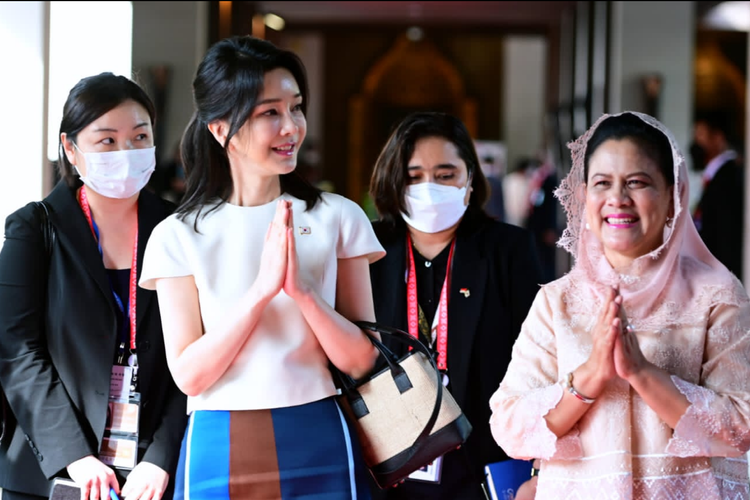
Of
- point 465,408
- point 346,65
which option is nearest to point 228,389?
point 465,408

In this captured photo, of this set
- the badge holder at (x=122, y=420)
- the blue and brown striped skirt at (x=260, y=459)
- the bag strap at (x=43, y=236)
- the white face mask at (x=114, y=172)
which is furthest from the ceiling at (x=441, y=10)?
the blue and brown striped skirt at (x=260, y=459)

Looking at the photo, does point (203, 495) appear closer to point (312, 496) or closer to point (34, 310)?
point (312, 496)

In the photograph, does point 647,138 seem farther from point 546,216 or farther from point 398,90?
point 398,90

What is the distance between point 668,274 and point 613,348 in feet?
0.88

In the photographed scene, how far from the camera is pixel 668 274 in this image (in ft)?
6.84

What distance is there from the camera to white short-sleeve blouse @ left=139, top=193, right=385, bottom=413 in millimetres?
2043

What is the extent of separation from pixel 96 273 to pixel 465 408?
118cm

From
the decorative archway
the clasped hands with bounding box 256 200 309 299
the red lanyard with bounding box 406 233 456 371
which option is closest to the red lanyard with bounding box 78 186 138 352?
the clasped hands with bounding box 256 200 309 299

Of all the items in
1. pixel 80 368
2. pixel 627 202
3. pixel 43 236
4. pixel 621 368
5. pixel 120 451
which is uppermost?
pixel 627 202

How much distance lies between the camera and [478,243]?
125 inches

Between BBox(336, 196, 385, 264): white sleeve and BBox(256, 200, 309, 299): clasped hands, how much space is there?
0.20 meters

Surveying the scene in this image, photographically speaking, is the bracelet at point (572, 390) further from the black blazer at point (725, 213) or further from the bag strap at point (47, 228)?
the black blazer at point (725, 213)

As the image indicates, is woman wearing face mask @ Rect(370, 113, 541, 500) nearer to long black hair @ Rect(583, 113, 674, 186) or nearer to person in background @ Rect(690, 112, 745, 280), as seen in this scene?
long black hair @ Rect(583, 113, 674, 186)

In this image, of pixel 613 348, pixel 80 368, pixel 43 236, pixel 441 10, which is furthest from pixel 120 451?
pixel 441 10
